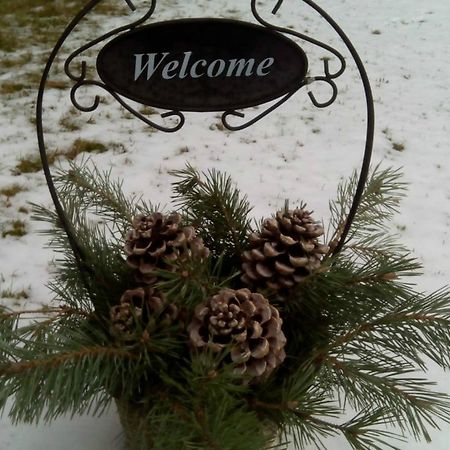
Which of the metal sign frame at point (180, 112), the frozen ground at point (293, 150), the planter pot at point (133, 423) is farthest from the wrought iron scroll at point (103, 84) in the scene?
the frozen ground at point (293, 150)

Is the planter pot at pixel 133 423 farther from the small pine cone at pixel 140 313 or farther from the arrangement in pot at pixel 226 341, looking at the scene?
the small pine cone at pixel 140 313

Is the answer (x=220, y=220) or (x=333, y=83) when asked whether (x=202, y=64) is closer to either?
(x=333, y=83)

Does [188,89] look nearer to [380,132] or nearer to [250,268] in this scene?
[250,268]

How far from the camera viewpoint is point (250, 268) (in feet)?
3.05

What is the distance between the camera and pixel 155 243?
3.00 feet

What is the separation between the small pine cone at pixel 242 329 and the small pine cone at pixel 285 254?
0.30 ft

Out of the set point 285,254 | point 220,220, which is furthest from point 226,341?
point 220,220

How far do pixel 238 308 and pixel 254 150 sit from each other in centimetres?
147

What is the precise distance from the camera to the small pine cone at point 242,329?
781 millimetres

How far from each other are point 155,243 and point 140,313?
0.44 ft

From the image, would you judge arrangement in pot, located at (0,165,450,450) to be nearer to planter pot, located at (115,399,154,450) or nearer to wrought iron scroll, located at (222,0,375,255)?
planter pot, located at (115,399,154,450)

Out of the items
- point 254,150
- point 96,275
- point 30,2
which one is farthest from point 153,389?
point 30,2

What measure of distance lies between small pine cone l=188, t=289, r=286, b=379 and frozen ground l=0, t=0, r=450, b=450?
1.39 feet

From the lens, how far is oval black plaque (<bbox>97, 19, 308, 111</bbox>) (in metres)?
0.82
